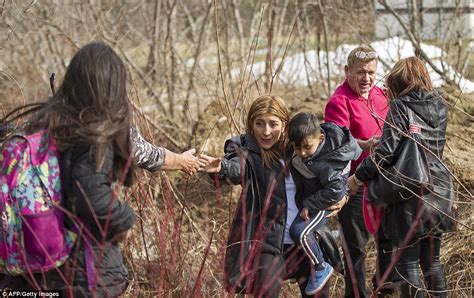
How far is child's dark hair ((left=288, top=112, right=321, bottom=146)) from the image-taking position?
4.52 metres

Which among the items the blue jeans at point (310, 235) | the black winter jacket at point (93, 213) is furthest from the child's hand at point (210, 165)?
the black winter jacket at point (93, 213)

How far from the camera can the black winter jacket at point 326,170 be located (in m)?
4.56

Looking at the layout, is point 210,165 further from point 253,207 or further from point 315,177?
point 315,177

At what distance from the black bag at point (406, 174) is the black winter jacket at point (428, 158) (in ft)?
0.11

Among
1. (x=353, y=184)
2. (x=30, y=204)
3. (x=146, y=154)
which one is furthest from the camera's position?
(x=353, y=184)

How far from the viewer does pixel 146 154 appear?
4.35m

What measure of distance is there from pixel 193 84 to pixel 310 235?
578cm

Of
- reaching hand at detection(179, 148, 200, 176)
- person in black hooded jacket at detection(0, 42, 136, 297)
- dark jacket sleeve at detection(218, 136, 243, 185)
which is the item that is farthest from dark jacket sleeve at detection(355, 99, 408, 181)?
person in black hooded jacket at detection(0, 42, 136, 297)

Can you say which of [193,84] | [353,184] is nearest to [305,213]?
[353,184]

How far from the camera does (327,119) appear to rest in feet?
17.3

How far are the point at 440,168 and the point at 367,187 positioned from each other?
1.38 feet

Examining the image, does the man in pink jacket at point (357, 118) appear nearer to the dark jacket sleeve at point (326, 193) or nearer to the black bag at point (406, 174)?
the black bag at point (406, 174)

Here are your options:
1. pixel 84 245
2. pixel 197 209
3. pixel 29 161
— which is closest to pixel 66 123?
pixel 29 161

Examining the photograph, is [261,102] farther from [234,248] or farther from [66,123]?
[66,123]
